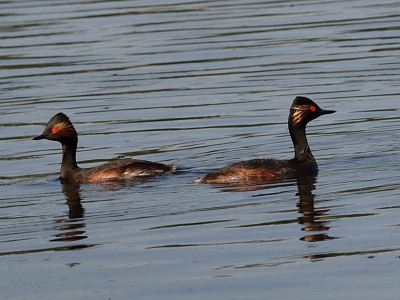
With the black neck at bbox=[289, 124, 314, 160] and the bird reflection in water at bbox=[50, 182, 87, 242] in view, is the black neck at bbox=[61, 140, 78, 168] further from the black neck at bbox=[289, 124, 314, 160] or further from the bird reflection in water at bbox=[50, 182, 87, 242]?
the black neck at bbox=[289, 124, 314, 160]

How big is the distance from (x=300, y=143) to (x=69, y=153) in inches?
115

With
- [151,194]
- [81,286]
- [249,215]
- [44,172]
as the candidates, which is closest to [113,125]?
Answer: [44,172]

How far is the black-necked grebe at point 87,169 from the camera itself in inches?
649

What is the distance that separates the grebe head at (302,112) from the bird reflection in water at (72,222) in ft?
9.08

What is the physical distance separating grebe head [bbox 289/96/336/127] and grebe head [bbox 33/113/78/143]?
281 cm

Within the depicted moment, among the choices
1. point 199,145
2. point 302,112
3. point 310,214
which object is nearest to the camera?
point 310,214

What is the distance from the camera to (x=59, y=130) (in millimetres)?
17781

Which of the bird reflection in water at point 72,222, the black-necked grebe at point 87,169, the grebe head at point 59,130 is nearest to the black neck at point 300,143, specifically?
the black-necked grebe at point 87,169

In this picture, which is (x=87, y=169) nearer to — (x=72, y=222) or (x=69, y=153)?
(x=69, y=153)

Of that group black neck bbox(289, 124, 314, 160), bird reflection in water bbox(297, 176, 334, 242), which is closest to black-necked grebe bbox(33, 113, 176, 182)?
black neck bbox(289, 124, 314, 160)

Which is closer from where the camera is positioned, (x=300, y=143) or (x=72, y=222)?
(x=72, y=222)

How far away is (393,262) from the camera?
11.2m

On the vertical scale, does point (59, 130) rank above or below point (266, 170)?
above

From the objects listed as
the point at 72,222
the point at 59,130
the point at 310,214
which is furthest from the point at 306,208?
the point at 59,130
